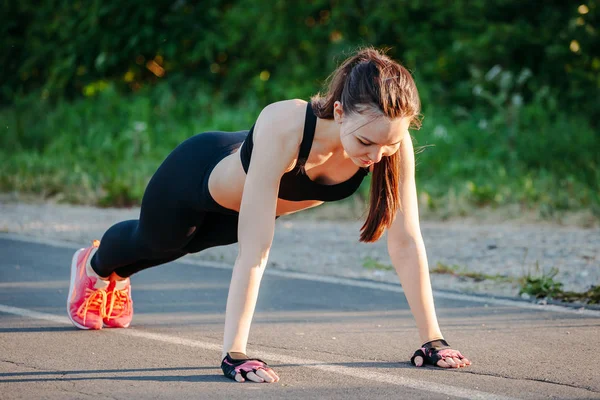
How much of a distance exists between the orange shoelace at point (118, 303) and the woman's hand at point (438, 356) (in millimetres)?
1599

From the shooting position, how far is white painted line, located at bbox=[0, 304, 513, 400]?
12.0ft

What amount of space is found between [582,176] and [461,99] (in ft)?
12.2

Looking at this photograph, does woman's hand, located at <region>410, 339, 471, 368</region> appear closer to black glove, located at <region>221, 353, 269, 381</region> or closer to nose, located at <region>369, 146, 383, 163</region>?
black glove, located at <region>221, 353, 269, 381</region>

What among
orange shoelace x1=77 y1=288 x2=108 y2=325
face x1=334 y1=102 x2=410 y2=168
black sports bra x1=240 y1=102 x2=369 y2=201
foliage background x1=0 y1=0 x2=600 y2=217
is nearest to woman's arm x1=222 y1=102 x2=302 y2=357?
black sports bra x1=240 y1=102 x2=369 y2=201

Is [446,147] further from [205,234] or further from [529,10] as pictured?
[205,234]

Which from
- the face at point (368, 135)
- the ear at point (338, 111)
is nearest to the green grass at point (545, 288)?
the face at point (368, 135)

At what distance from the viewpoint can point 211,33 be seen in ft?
50.4

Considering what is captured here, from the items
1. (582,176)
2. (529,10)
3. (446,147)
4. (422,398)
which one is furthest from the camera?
(529,10)

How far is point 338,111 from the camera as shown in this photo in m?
3.65

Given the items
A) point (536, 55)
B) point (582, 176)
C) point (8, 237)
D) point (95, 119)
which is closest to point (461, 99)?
point (536, 55)

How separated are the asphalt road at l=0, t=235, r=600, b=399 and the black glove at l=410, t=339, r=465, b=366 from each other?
0.06 meters

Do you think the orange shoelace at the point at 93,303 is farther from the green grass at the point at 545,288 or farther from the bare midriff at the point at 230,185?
the green grass at the point at 545,288

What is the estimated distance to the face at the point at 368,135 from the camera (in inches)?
139

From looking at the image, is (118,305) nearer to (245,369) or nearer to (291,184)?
(245,369)
